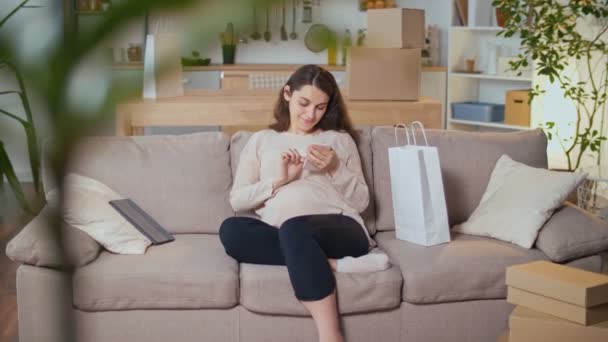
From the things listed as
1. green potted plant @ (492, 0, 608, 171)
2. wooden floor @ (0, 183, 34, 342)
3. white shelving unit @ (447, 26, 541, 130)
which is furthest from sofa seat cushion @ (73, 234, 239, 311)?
white shelving unit @ (447, 26, 541, 130)

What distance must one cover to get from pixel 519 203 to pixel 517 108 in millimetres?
3190

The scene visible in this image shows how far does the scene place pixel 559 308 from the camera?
90.4 inches

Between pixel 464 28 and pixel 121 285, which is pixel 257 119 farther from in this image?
pixel 464 28

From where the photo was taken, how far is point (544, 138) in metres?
3.33

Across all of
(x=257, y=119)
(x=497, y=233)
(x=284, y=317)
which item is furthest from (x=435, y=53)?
(x=284, y=317)

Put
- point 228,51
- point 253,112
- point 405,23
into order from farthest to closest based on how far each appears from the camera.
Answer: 1. point 253,112
2. point 405,23
3. point 228,51

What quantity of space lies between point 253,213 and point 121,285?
24.5 inches

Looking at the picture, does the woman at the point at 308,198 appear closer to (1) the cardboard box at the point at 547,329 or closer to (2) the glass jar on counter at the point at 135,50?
(1) the cardboard box at the point at 547,329

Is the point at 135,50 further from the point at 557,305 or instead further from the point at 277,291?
the point at 277,291

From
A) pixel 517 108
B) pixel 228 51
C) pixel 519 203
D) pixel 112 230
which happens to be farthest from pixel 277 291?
pixel 517 108

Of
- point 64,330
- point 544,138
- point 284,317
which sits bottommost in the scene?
point 284,317

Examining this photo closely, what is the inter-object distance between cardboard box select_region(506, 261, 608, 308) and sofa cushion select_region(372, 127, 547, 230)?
2.47 feet

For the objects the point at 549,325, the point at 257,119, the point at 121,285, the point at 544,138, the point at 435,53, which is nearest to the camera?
the point at 549,325

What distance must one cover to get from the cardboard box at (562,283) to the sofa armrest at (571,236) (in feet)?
1.21
